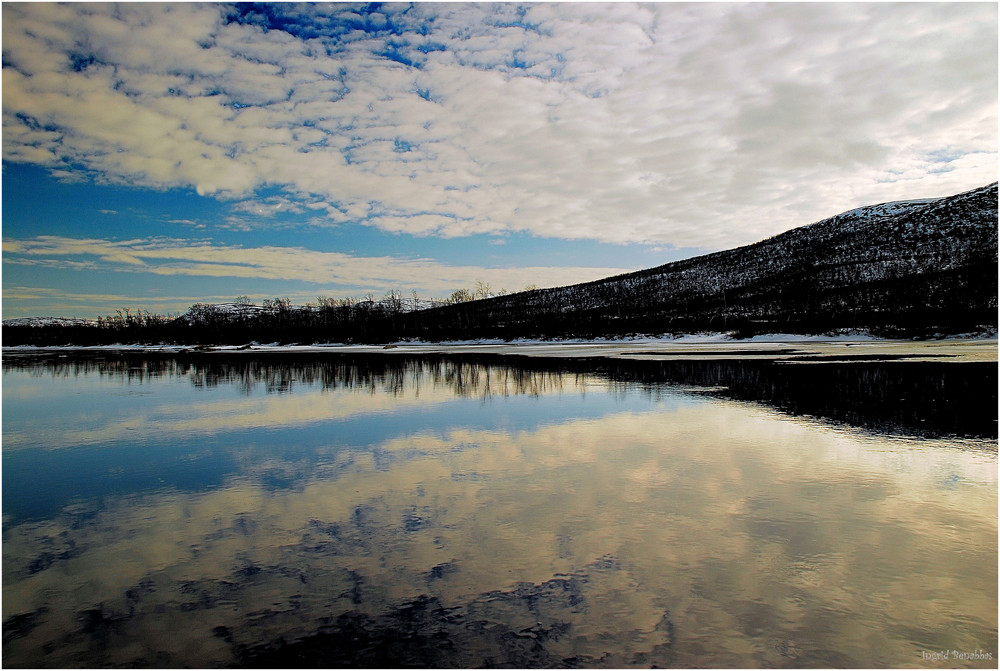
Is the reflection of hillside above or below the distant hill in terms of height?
below

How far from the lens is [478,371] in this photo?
80.8 feet

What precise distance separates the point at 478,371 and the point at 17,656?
21.1m

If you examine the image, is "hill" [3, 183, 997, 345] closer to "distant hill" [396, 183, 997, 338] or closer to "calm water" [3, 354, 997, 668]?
"distant hill" [396, 183, 997, 338]

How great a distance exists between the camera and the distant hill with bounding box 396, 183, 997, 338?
223ft

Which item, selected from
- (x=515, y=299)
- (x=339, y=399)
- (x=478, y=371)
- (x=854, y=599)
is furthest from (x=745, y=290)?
(x=854, y=599)

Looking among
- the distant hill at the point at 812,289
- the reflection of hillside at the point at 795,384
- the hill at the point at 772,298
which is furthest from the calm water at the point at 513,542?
the distant hill at the point at 812,289

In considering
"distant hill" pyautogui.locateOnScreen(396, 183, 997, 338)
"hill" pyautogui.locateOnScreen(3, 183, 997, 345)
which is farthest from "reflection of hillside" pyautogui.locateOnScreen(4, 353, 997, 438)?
"distant hill" pyautogui.locateOnScreen(396, 183, 997, 338)

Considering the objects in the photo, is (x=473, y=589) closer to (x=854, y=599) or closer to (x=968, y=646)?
(x=854, y=599)

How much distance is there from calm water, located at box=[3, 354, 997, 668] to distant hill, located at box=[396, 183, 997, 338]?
1996 inches

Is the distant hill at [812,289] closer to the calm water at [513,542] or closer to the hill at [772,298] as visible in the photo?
the hill at [772,298]

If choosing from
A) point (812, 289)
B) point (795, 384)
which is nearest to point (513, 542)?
point (795, 384)

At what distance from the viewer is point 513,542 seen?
521cm

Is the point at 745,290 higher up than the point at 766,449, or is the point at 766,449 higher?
the point at 745,290

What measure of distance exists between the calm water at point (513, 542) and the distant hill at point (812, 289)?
166ft
